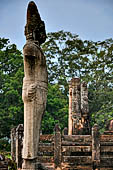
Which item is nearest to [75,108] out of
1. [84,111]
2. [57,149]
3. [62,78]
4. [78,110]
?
[78,110]

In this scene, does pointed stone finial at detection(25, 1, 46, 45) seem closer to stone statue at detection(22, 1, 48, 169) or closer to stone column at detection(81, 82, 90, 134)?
stone statue at detection(22, 1, 48, 169)

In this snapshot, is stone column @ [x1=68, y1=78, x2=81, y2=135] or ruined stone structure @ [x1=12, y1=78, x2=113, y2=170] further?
stone column @ [x1=68, y1=78, x2=81, y2=135]

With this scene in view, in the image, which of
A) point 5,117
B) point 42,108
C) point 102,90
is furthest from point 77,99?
point 102,90

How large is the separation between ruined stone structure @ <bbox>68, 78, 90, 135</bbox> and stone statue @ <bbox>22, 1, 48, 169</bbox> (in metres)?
9.33

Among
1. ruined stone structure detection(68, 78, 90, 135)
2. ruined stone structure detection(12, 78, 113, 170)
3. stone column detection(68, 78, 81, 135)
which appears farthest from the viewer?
stone column detection(68, 78, 81, 135)

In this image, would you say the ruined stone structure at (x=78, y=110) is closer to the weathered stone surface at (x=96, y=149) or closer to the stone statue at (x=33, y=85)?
the weathered stone surface at (x=96, y=149)

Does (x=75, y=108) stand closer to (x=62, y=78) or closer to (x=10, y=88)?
(x=10, y=88)

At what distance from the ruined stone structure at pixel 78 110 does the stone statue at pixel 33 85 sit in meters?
9.33

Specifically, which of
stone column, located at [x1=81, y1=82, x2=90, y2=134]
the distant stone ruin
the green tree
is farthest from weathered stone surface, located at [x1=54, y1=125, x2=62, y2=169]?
the green tree

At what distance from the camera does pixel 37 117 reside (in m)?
5.58

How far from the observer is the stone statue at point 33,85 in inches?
215

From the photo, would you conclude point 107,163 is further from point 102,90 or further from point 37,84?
point 102,90

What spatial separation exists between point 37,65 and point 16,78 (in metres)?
18.4

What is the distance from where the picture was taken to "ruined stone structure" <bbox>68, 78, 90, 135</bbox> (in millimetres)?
14789
